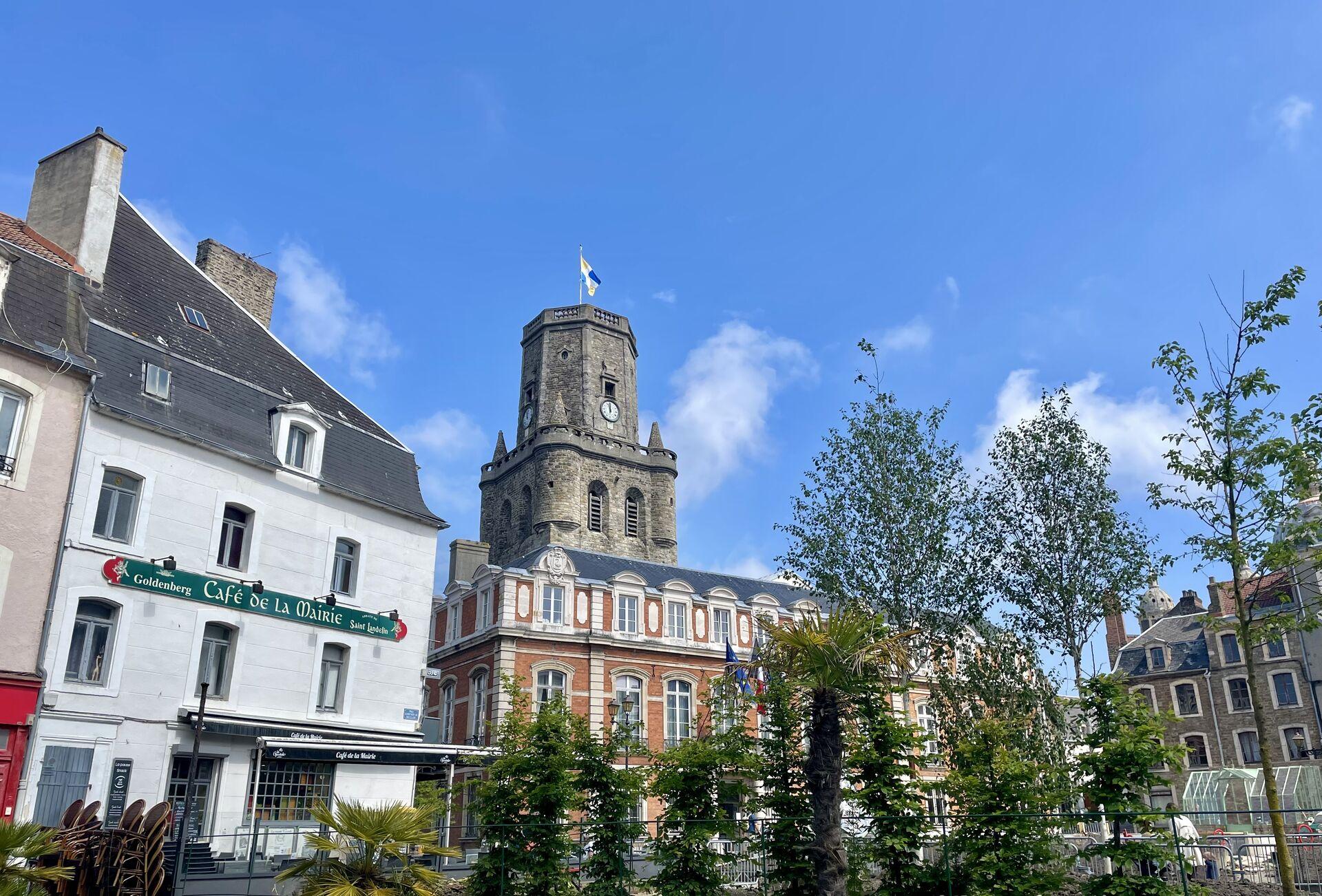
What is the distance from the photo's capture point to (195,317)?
2330 cm

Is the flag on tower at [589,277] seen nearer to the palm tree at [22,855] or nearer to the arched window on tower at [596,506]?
the arched window on tower at [596,506]

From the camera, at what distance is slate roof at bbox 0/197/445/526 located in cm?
1903

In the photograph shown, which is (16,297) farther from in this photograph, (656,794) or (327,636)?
(656,794)

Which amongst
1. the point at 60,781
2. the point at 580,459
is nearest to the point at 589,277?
the point at 580,459

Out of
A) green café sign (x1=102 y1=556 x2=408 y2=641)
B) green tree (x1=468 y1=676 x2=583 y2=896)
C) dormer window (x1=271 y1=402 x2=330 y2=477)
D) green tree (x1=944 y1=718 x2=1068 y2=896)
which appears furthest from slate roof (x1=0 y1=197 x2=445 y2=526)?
green tree (x1=944 y1=718 x2=1068 y2=896)

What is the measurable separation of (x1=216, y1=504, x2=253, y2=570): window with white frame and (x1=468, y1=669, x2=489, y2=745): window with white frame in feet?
47.9

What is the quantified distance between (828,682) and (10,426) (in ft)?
49.4

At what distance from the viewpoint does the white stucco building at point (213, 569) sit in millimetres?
17656

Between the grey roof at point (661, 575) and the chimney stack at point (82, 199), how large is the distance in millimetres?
17808

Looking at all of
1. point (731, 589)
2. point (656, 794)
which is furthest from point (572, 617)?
point (656, 794)

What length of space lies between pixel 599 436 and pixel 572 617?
23.0m

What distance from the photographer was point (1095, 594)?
72.2ft

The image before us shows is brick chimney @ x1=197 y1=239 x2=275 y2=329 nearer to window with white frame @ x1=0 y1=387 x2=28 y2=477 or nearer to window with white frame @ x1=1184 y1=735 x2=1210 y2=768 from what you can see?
window with white frame @ x1=0 y1=387 x2=28 y2=477

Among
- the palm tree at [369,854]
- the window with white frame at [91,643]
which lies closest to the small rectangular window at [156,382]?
the window with white frame at [91,643]
